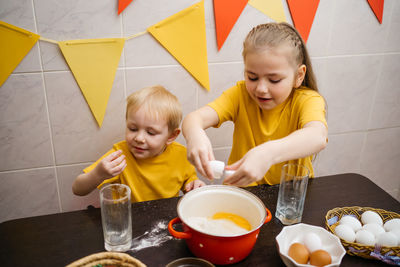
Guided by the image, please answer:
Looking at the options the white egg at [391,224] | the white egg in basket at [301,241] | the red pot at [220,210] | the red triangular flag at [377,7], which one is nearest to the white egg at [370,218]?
the white egg at [391,224]

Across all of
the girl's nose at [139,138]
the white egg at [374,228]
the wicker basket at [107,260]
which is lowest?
the white egg at [374,228]

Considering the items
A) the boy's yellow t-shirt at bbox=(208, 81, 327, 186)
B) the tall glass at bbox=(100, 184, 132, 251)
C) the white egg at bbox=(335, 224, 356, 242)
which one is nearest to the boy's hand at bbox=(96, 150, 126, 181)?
the tall glass at bbox=(100, 184, 132, 251)

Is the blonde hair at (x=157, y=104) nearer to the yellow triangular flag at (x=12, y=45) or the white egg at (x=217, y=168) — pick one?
the white egg at (x=217, y=168)

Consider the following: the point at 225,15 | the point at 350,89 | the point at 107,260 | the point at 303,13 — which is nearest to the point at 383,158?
the point at 350,89

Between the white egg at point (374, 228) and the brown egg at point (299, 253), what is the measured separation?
21 centimetres

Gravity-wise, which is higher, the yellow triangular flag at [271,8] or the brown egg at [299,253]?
the yellow triangular flag at [271,8]

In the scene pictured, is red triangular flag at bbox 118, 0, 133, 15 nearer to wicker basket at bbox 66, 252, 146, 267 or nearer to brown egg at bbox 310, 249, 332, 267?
wicker basket at bbox 66, 252, 146, 267

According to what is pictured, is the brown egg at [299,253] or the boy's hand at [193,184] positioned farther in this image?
the boy's hand at [193,184]

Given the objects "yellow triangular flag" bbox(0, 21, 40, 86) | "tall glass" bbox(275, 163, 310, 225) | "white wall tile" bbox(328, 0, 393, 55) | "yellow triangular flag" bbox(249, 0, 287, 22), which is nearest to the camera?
"tall glass" bbox(275, 163, 310, 225)

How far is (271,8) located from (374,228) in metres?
1.14

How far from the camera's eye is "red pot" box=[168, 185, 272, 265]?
2.40 ft

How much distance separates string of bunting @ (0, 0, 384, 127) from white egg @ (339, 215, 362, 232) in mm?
942

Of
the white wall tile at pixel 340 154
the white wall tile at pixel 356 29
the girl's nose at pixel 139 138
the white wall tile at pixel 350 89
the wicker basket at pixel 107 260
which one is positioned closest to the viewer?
the wicker basket at pixel 107 260

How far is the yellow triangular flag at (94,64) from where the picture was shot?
4.61ft
